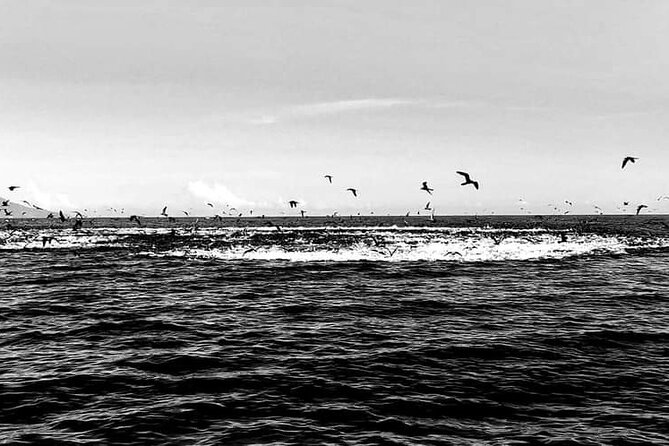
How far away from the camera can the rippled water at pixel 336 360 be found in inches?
423

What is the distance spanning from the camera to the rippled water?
10750 millimetres

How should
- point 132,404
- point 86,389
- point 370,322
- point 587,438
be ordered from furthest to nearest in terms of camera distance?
point 370,322
point 86,389
point 132,404
point 587,438

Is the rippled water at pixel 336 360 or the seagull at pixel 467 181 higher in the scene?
the seagull at pixel 467 181

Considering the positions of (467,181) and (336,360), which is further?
(467,181)

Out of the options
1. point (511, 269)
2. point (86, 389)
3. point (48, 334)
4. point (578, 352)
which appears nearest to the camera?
point (86, 389)

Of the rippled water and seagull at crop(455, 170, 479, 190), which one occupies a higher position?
seagull at crop(455, 170, 479, 190)

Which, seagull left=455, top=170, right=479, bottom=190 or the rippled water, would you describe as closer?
the rippled water

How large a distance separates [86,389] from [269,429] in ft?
17.7

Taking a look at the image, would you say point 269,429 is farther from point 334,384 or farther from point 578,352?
point 578,352

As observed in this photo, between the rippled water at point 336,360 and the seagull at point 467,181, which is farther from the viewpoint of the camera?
the seagull at point 467,181

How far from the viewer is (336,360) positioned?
51.5 feet

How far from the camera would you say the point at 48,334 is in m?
19.2

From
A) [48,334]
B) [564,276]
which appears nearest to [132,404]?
[48,334]

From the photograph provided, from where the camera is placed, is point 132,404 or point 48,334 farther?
point 48,334
